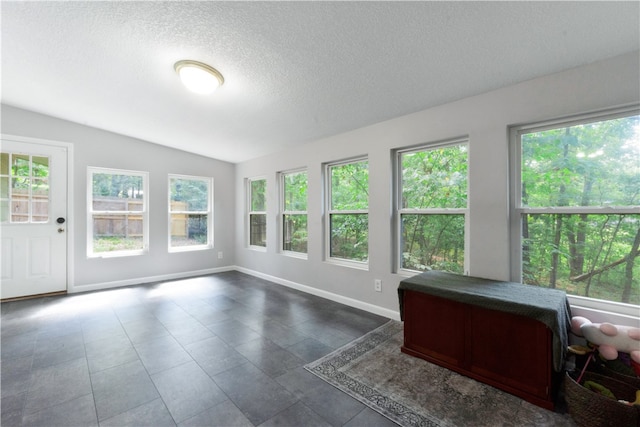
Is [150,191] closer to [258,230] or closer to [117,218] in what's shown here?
[117,218]

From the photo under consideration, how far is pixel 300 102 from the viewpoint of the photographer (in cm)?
279

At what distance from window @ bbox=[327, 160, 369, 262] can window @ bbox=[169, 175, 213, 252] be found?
2.83 metres

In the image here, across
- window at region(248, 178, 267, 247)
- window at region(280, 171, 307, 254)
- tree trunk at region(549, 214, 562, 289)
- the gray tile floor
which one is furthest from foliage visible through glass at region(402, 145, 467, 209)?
window at region(248, 178, 267, 247)

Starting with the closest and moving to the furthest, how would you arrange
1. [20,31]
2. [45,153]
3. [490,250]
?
[20,31] → [490,250] → [45,153]

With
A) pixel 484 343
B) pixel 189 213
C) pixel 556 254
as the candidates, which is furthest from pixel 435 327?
pixel 189 213

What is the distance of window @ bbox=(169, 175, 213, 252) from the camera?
4.88m

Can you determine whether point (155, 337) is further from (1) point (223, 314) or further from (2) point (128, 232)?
(2) point (128, 232)

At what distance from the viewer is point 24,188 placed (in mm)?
3684

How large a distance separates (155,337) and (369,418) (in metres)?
2.11

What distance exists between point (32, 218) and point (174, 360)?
11.3 feet

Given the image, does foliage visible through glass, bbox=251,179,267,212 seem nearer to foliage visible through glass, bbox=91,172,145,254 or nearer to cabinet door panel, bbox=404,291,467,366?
foliage visible through glass, bbox=91,172,145,254

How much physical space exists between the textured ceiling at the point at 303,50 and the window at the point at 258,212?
201 centimetres

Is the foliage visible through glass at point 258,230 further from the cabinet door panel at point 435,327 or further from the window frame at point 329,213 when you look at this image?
the cabinet door panel at point 435,327

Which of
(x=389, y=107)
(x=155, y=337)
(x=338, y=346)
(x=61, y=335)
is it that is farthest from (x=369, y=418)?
(x=61, y=335)
